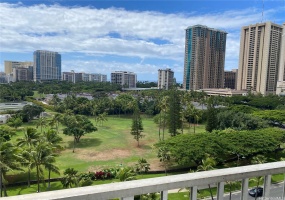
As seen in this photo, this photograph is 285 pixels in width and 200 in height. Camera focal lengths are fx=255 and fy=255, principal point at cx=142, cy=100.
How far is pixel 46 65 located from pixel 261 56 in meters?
95.3

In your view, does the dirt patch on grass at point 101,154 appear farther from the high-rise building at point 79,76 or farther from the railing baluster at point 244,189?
the high-rise building at point 79,76

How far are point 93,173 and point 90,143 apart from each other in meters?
10.7

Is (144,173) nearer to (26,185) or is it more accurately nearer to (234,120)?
(26,185)

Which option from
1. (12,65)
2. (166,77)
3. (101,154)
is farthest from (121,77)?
(101,154)

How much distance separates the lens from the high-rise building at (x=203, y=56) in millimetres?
85750

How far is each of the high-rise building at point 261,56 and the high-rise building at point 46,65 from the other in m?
87.7

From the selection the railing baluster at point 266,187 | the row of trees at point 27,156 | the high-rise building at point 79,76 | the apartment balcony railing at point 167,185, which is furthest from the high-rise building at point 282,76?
the high-rise building at point 79,76

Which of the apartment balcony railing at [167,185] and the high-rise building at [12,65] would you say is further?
the high-rise building at [12,65]

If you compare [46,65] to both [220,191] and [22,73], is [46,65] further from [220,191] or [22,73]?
[220,191]

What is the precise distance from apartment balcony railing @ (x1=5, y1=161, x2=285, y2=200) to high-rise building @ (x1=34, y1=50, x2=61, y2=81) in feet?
412

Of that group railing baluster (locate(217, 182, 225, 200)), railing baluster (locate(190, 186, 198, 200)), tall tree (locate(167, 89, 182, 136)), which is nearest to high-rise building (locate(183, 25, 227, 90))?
tall tree (locate(167, 89, 182, 136))

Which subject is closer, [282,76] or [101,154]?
[101,154]

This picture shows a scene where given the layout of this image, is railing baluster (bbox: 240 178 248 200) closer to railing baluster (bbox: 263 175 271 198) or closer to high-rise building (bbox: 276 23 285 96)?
railing baluster (bbox: 263 175 271 198)

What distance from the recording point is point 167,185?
2.14 meters
